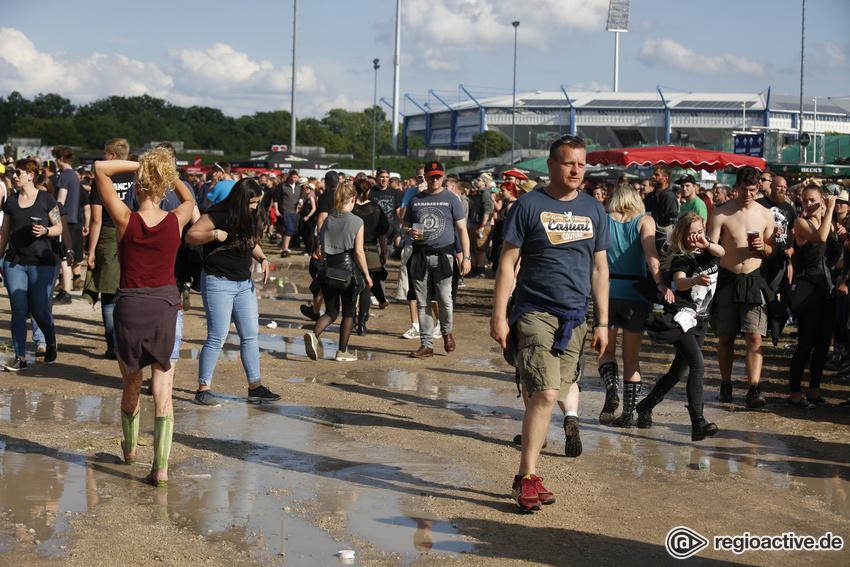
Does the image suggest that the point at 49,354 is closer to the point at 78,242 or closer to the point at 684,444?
the point at 78,242

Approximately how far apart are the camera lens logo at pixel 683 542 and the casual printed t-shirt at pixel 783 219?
3.72 metres

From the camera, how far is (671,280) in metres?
6.23

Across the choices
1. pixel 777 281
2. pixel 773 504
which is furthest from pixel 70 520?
pixel 777 281

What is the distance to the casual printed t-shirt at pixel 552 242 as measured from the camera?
4684mm

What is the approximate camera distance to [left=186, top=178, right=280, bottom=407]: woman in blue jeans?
650cm

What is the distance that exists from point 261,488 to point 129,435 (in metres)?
0.92

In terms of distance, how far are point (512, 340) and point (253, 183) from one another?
2.68m

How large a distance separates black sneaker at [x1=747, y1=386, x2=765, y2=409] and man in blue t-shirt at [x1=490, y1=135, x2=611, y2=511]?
113 inches

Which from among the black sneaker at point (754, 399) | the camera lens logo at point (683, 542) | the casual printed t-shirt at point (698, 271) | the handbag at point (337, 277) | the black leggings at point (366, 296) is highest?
the casual printed t-shirt at point (698, 271)

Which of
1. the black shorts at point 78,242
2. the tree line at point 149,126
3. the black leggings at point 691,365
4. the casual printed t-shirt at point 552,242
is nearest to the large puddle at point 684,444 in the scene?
the black leggings at point 691,365

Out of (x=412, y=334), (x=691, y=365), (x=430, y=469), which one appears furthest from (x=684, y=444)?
(x=412, y=334)

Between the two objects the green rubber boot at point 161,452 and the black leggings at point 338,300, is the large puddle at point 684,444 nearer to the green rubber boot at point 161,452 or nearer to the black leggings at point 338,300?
the black leggings at point 338,300

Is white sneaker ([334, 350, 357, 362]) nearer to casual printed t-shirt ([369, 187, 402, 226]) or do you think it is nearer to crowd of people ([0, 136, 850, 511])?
crowd of people ([0, 136, 850, 511])

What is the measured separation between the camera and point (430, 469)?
5359 millimetres
